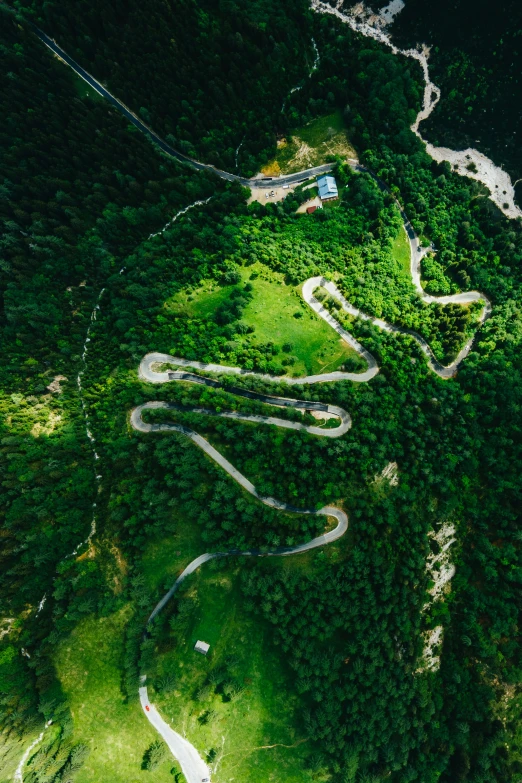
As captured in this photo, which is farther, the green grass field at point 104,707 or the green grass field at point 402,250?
the green grass field at point 402,250

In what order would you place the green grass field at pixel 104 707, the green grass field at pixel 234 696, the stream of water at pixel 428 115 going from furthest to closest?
the stream of water at pixel 428 115, the green grass field at pixel 234 696, the green grass field at pixel 104 707

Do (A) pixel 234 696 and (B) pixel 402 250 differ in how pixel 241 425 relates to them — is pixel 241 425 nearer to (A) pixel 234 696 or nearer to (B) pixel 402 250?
(A) pixel 234 696

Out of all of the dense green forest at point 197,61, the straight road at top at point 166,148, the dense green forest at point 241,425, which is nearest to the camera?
the dense green forest at point 241,425

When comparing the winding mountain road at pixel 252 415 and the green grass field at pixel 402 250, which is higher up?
the green grass field at pixel 402 250

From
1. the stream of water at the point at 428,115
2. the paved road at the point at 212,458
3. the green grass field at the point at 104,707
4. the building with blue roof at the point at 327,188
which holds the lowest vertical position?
the green grass field at the point at 104,707

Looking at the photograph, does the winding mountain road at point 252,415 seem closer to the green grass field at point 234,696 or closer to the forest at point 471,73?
the green grass field at point 234,696

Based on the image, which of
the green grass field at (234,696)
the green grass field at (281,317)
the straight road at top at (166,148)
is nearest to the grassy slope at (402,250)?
the straight road at top at (166,148)

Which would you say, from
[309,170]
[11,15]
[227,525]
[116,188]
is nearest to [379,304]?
[309,170]
